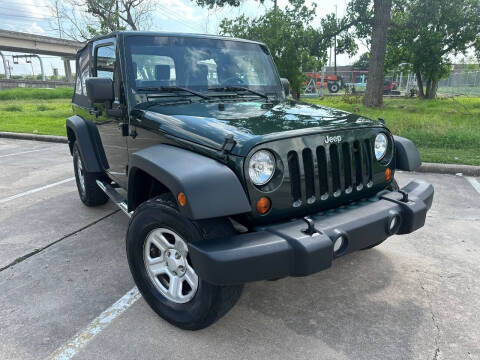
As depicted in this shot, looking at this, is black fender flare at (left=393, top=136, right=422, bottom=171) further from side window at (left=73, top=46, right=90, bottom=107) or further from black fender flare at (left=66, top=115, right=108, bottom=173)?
side window at (left=73, top=46, right=90, bottom=107)

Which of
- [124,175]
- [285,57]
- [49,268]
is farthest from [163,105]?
[285,57]

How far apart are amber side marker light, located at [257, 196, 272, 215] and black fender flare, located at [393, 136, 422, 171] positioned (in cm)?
137

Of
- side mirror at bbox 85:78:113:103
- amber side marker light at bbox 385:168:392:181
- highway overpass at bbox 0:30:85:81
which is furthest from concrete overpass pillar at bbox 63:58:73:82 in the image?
amber side marker light at bbox 385:168:392:181

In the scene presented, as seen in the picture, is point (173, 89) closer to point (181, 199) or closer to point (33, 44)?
point (181, 199)

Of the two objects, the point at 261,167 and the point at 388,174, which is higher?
the point at 261,167

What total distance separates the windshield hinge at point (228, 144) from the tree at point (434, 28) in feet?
46.0

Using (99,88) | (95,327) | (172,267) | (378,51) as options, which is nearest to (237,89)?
(99,88)

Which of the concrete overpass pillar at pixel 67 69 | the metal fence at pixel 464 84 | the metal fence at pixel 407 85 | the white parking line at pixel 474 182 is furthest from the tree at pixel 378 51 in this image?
the concrete overpass pillar at pixel 67 69

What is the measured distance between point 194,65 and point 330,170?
1651 mm

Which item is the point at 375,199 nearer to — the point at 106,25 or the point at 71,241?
the point at 71,241

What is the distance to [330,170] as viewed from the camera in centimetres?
249

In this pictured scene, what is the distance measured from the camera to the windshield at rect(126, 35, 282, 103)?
3.24m

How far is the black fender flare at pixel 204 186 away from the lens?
200cm

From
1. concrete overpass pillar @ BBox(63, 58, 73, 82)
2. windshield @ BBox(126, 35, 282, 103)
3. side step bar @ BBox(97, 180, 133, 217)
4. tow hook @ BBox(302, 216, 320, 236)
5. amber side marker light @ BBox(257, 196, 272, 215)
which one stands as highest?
concrete overpass pillar @ BBox(63, 58, 73, 82)
